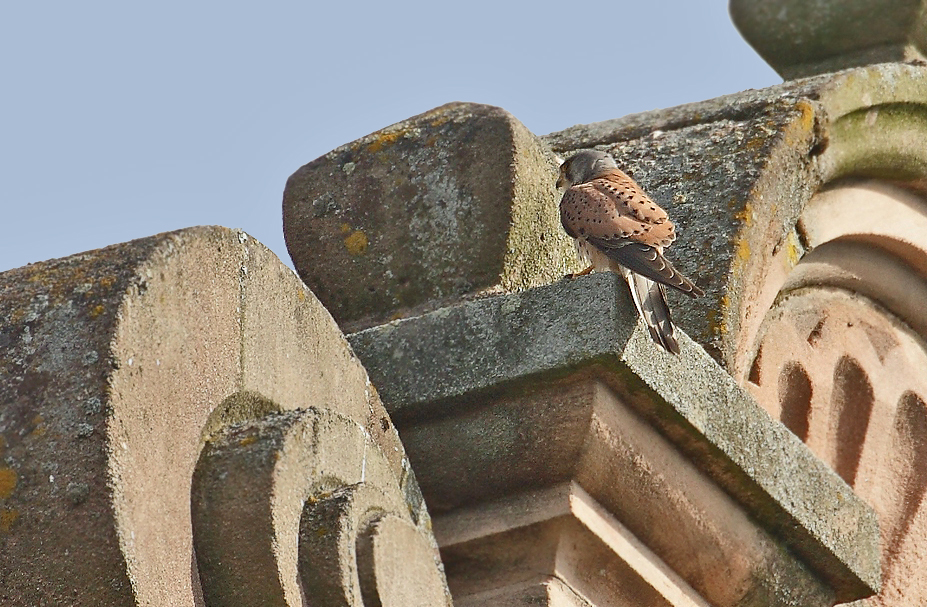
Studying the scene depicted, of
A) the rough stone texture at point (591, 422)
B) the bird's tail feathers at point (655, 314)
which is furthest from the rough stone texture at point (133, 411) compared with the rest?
the bird's tail feathers at point (655, 314)

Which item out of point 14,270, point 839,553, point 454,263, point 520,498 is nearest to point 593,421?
point 520,498

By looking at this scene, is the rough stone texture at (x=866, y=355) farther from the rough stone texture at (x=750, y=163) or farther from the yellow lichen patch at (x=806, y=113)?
the yellow lichen patch at (x=806, y=113)

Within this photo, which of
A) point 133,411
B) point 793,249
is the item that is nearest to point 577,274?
point 793,249

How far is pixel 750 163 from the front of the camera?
3.68 meters

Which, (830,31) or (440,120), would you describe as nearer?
(440,120)

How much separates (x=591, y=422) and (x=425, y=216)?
63 cm

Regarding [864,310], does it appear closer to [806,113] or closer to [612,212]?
[806,113]

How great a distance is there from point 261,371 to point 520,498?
69 cm

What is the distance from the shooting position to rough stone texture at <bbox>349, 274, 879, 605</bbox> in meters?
2.96

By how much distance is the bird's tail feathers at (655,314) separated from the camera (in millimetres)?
2971

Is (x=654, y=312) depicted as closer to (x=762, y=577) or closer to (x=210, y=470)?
(x=762, y=577)

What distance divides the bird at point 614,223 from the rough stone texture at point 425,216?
0.16 metres

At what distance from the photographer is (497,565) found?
3029 mm

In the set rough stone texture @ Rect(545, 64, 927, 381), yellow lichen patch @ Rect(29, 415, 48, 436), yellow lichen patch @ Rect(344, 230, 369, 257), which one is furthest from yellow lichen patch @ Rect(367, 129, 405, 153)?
yellow lichen patch @ Rect(29, 415, 48, 436)
